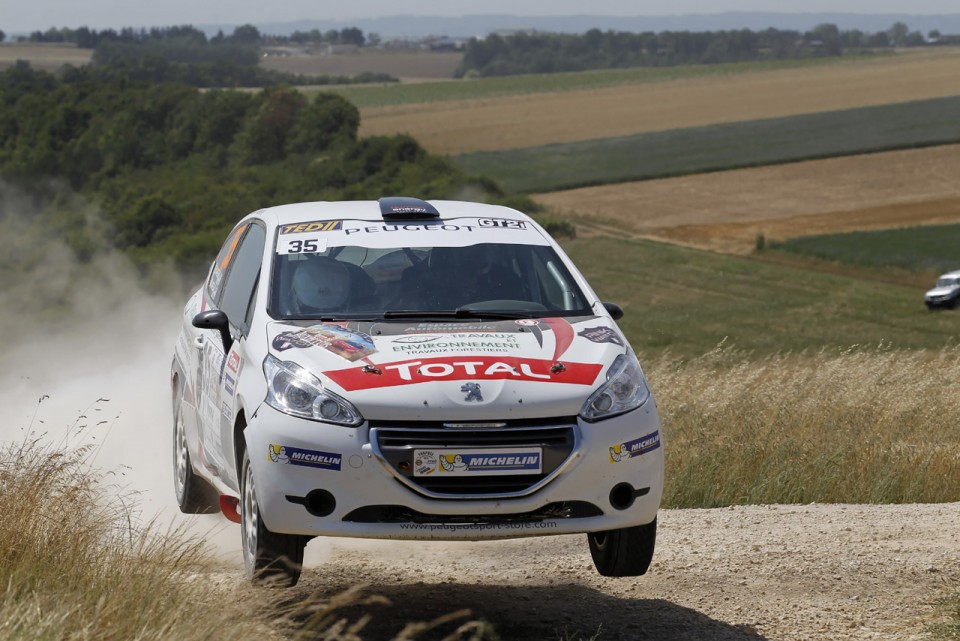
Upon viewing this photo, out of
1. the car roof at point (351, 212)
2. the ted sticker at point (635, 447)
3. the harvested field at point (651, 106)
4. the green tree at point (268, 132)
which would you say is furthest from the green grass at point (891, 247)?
the green tree at point (268, 132)

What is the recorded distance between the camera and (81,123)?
383ft

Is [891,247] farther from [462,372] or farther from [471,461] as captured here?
[471,461]

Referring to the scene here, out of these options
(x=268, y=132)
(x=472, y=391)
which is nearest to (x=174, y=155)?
(x=268, y=132)

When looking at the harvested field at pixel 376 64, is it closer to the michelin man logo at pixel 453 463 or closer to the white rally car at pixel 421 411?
the white rally car at pixel 421 411

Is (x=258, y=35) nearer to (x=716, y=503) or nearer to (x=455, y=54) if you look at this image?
(x=455, y=54)

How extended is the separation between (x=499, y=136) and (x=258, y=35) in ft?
206

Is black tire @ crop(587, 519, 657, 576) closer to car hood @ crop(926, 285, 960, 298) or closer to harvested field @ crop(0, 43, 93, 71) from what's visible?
car hood @ crop(926, 285, 960, 298)

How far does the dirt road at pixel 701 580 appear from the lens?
585cm

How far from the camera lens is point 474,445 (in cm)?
543

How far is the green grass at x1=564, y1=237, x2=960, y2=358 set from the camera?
1729 inches

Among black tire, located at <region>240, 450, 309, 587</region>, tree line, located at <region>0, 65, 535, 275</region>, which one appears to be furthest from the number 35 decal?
tree line, located at <region>0, 65, 535, 275</region>

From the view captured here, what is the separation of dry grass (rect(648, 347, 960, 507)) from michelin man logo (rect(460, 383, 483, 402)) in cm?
368

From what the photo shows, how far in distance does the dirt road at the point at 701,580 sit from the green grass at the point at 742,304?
105 feet

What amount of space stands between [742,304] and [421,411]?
4682cm
